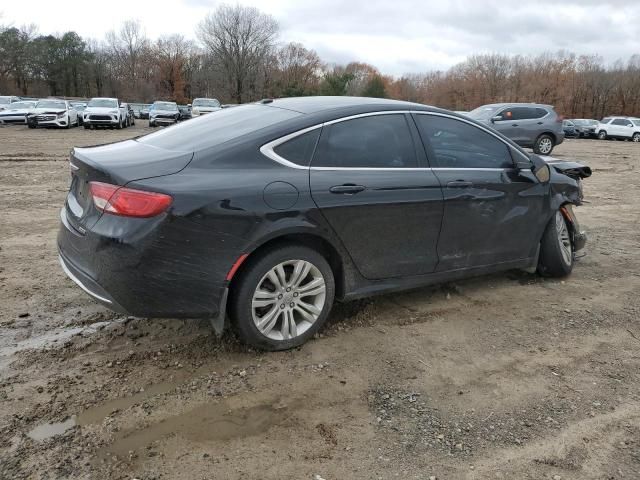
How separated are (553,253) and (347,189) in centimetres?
243

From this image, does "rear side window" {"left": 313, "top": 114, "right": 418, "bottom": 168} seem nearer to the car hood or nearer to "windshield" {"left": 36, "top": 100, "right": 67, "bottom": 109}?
the car hood

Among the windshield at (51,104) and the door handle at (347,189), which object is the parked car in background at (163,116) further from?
the door handle at (347,189)

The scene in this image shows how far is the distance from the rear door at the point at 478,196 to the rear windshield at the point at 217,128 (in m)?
1.15

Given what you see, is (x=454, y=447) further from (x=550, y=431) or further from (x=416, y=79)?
(x=416, y=79)

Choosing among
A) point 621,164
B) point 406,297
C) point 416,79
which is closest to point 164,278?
point 406,297

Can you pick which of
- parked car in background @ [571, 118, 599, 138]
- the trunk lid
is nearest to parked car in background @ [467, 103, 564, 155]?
the trunk lid

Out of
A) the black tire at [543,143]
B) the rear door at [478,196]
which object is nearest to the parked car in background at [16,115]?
the black tire at [543,143]

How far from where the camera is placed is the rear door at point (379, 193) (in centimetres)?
340

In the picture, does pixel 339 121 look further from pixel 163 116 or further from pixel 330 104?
pixel 163 116

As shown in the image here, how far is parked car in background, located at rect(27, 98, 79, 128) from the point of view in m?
25.5

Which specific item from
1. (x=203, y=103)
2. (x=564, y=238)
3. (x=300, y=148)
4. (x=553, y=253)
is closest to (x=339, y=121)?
(x=300, y=148)

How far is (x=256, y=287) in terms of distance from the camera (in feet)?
10.4

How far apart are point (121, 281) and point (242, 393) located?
3.05 ft

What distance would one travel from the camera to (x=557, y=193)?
185 inches
